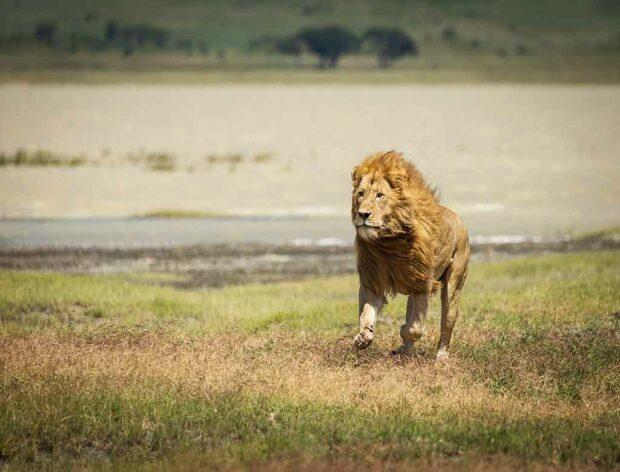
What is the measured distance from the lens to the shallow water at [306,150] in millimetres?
38719

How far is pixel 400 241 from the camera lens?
12.6 meters

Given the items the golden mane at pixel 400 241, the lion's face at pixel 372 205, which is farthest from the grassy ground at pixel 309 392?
the lion's face at pixel 372 205

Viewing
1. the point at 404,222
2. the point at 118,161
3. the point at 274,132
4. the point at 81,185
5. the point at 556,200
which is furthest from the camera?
the point at 274,132

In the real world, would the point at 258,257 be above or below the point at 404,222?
below

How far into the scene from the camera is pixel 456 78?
15488 cm

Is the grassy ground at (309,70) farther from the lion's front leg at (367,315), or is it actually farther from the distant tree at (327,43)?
the lion's front leg at (367,315)

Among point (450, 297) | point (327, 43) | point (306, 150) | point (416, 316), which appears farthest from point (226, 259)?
point (327, 43)

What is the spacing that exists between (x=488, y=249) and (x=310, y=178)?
1941cm

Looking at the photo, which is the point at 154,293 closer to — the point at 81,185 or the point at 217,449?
the point at 217,449

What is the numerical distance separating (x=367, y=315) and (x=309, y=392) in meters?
1.20

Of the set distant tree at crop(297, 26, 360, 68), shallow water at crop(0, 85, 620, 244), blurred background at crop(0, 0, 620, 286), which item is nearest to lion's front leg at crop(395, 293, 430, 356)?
blurred background at crop(0, 0, 620, 286)

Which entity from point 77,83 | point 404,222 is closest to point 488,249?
point 404,222

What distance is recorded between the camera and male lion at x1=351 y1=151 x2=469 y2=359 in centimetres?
1243

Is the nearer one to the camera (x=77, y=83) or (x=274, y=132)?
(x=274, y=132)
